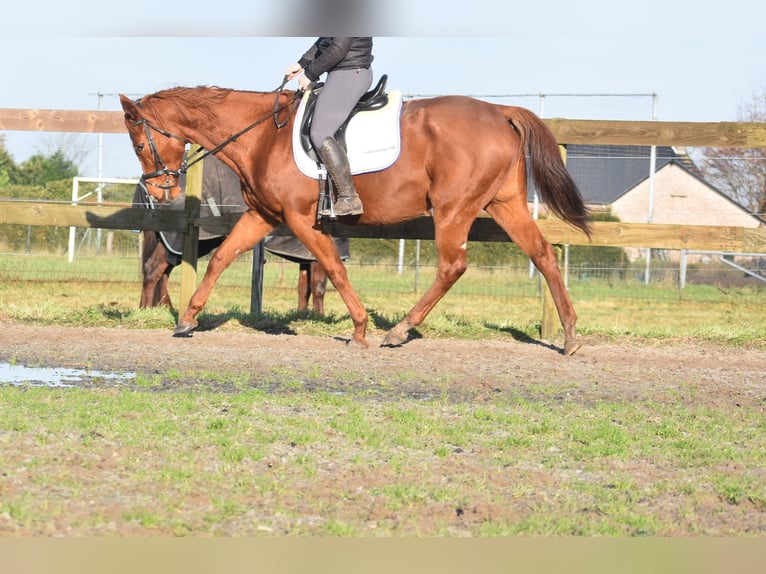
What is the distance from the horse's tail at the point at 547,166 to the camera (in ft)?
28.8

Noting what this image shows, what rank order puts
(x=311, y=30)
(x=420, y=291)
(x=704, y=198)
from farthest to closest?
(x=704, y=198) < (x=420, y=291) < (x=311, y=30)

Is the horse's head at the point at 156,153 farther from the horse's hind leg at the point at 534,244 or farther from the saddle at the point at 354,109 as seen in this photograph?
the horse's hind leg at the point at 534,244

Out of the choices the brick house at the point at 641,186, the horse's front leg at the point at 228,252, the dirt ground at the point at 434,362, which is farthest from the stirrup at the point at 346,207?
the brick house at the point at 641,186

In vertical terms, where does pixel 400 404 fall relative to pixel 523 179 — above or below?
below

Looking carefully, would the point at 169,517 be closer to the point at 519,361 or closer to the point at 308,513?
the point at 308,513

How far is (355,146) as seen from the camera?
8578 millimetres

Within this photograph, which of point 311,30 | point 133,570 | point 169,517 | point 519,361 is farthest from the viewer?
point 519,361

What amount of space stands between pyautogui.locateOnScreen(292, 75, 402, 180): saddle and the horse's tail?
42.2 inches

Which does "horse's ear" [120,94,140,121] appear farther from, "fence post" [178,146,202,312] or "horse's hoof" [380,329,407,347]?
"horse's hoof" [380,329,407,347]

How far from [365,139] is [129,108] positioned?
Result: 214cm

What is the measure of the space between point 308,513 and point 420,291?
15.2 meters

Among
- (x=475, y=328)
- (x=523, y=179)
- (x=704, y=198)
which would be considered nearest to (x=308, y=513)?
(x=523, y=179)

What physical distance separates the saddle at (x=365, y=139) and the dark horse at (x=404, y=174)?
87 millimetres

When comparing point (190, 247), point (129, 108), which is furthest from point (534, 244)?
point (129, 108)
